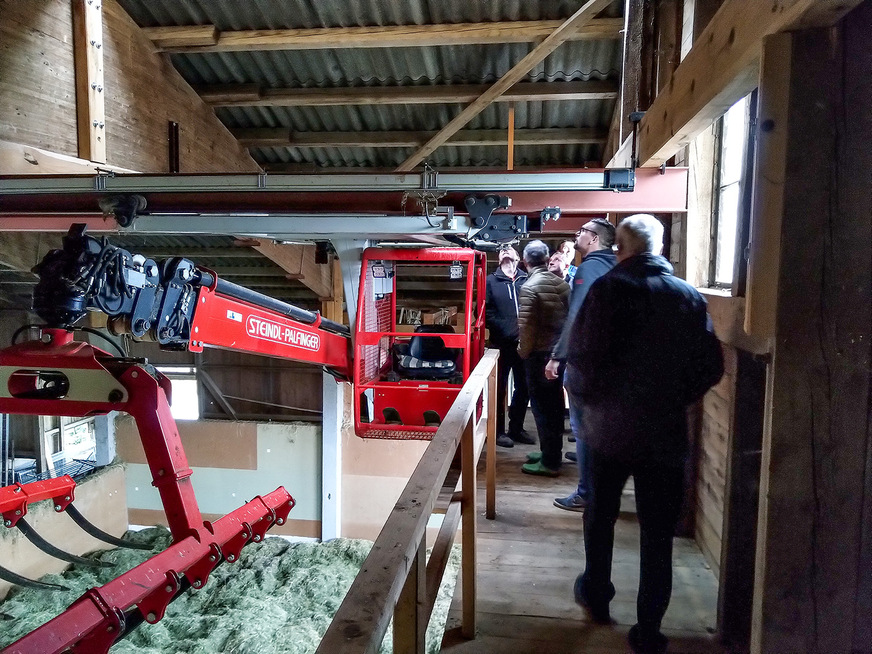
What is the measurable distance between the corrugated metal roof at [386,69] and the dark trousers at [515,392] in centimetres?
215

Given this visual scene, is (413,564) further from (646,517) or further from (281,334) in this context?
(281,334)

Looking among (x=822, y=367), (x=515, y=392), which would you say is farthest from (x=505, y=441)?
(x=822, y=367)

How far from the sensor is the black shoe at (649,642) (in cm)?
199

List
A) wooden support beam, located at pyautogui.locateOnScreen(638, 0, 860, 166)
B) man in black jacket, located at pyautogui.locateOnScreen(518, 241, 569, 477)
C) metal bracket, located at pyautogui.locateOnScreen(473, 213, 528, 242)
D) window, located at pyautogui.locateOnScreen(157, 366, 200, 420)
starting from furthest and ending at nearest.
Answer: window, located at pyautogui.locateOnScreen(157, 366, 200, 420) → man in black jacket, located at pyautogui.locateOnScreen(518, 241, 569, 477) → metal bracket, located at pyautogui.locateOnScreen(473, 213, 528, 242) → wooden support beam, located at pyautogui.locateOnScreen(638, 0, 860, 166)

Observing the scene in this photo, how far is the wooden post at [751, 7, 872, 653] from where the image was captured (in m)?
1.03

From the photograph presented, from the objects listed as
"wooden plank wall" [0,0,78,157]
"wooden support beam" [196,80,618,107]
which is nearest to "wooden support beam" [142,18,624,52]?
"wooden support beam" [196,80,618,107]

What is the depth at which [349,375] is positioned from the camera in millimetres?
4484

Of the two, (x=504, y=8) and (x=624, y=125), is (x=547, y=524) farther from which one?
(x=504, y=8)

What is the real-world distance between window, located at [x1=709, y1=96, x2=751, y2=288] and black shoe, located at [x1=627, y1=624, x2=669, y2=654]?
133 cm

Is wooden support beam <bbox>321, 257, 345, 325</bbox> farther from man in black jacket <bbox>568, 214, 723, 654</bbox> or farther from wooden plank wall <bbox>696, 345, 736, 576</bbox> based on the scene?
man in black jacket <bbox>568, 214, 723, 654</bbox>

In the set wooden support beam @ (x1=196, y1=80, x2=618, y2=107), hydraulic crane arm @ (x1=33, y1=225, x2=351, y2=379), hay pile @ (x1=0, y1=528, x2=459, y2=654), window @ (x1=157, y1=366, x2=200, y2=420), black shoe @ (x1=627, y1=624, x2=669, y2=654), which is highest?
wooden support beam @ (x1=196, y1=80, x2=618, y2=107)

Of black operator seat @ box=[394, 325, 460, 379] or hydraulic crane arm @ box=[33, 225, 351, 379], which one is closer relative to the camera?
hydraulic crane arm @ box=[33, 225, 351, 379]

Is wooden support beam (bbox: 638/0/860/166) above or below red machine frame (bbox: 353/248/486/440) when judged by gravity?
above

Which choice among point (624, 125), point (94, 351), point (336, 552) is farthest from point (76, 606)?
point (336, 552)
